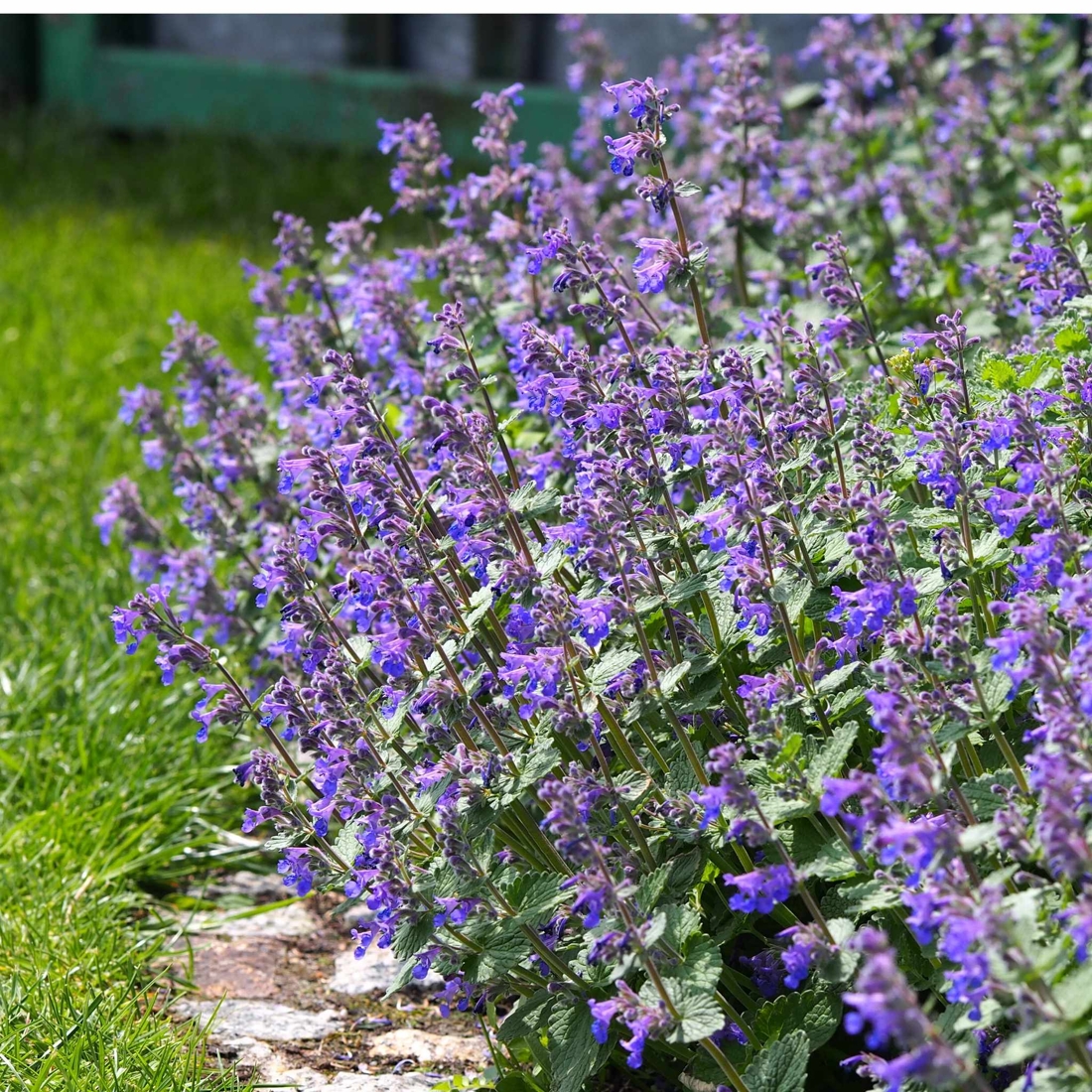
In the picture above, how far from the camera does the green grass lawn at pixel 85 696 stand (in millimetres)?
2664

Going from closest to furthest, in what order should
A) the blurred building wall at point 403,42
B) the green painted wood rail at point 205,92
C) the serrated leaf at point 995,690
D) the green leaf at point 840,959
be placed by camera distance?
1. the green leaf at point 840,959
2. the serrated leaf at point 995,690
3. the blurred building wall at point 403,42
4. the green painted wood rail at point 205,92

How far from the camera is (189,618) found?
3.72 meters

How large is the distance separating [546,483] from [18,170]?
885 cm

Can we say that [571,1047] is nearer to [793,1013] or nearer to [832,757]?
[793,1013]

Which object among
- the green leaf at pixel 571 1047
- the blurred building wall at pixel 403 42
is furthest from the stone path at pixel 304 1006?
the blurred building wall at pixel 403 42

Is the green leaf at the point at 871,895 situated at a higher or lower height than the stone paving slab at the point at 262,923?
higher

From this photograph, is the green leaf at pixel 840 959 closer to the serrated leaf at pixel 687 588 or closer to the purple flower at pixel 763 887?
the purple flower at pixel 763 887

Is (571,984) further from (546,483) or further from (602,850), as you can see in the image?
(546,483)

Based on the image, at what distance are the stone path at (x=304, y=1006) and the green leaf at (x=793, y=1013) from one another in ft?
2.43

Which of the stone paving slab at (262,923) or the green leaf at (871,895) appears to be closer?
the green leaf at (871,895)

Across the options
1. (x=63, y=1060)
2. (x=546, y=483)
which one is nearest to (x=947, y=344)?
(x=546, y=483)

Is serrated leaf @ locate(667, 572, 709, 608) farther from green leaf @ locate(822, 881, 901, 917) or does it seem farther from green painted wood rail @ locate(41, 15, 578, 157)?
green painted wood rail @ locate(41, 15, 578, 157)

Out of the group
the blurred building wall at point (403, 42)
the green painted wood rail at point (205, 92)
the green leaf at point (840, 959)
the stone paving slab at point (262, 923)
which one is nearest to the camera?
the green leaf at point (840, 959)

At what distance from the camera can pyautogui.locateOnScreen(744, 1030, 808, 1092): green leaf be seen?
202 centimetres
